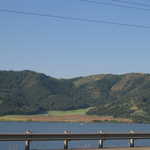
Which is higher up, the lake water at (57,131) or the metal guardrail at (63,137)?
the lake water at (57,131)

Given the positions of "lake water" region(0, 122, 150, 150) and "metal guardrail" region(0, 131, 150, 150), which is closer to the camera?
"metal guardrail" region(0, 131, 150, 150)

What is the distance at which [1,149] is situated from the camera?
95.9 feet

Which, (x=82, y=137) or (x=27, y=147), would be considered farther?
(x=82, y=137)

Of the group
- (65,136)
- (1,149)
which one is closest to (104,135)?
(65,136)

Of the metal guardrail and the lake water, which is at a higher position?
the lake water

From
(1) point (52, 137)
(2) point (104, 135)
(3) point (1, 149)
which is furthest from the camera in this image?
(3) point (1, 149)

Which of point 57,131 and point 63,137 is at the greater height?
point 57,131

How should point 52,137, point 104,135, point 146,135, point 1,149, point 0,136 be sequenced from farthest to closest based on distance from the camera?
point 1,149, point 146,135, point 104,135, point 52,137, point 0,136

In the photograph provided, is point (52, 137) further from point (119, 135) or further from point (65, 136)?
point (119, 135)

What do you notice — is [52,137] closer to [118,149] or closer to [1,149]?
[118,149]

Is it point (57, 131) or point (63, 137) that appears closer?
point (63, 137)

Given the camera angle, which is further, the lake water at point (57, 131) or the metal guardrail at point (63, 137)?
the lake water at point (57, 131)

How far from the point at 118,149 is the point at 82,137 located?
1986 mm

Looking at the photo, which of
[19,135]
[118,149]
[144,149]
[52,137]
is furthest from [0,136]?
[144,149]
